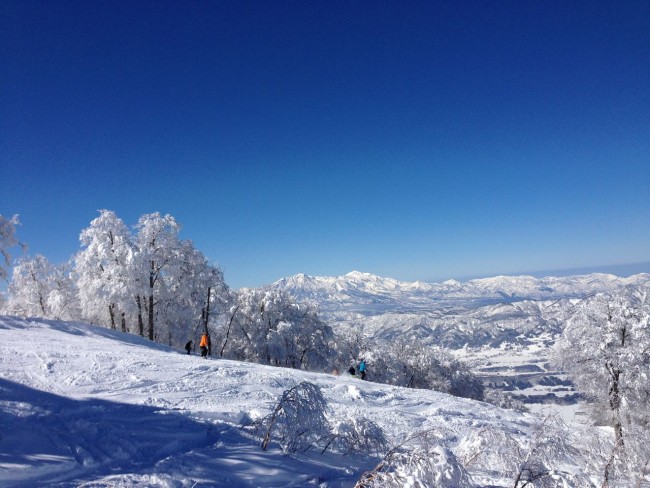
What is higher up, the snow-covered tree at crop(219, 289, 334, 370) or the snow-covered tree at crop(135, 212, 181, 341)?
the snow-covered tree at crop(135, 212, 181, 341)

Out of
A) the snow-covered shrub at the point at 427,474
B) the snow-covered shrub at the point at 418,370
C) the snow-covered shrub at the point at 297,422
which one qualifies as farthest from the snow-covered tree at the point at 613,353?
the snow-covered shrub at the point at 418,370

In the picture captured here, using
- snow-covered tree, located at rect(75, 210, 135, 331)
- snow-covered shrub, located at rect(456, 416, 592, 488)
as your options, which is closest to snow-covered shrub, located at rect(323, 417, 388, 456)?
snow-covered shrub, located at rect(456, 416, 592, 488)

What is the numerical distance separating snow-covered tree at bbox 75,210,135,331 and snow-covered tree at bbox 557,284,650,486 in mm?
31856

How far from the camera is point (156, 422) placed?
8.48 m

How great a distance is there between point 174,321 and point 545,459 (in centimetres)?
3375

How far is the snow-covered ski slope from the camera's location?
631 centimetres

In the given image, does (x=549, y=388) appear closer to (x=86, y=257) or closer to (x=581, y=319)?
(x=581, y=319)

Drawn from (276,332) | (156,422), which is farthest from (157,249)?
(156,422)

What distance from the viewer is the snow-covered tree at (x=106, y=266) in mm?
29484

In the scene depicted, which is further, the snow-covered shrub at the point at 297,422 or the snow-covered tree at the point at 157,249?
the snow-covered tree at the point at 157,249

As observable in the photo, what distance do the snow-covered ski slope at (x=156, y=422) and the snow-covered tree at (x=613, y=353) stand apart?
30.4 ft

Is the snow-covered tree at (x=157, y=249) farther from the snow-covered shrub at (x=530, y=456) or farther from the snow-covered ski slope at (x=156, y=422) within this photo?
the snow-covered shrub at (x=530, y=456)

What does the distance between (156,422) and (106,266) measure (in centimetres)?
2709

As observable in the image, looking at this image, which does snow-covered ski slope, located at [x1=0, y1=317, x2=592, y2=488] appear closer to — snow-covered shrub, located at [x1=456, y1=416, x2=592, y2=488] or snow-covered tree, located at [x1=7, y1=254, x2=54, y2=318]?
snow-covered shrub, located at [x1=456, y1=416, x2=592, y2=488]
